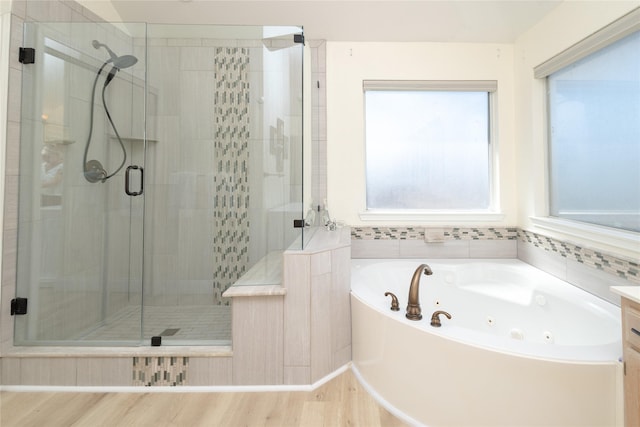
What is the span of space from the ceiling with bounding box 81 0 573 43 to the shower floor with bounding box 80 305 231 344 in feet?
6.95

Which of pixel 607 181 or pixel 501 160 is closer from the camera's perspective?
pixel 607 181

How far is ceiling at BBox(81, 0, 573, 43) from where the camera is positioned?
2176 millimetres

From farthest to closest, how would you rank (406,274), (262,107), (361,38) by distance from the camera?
(361,38) → (406,274) → (262,107)

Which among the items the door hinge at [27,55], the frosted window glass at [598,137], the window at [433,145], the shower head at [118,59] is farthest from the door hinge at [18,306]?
the frosted window glass at [598,137]

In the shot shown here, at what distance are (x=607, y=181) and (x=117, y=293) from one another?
3213mm

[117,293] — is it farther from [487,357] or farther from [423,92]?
[423,92]

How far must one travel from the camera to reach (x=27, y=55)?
5.74 feet

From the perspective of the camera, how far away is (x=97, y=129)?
2016 millimetres

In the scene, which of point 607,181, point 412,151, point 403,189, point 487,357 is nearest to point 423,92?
point 412,151

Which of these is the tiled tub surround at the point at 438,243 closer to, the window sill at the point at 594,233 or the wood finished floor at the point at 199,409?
the window sill at the point at 594,233

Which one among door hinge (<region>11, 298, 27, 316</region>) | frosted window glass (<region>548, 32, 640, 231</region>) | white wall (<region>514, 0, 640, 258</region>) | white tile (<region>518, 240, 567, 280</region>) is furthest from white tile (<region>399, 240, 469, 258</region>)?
door hinge (<region>11, 298, 27, 316</region>)

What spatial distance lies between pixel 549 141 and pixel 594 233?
88cm

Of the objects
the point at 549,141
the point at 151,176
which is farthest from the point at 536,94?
the point at 151,176

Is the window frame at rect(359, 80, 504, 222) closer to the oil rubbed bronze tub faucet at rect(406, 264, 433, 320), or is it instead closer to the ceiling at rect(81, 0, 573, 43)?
the ceiling at rect(81, 0, 573, 43)
